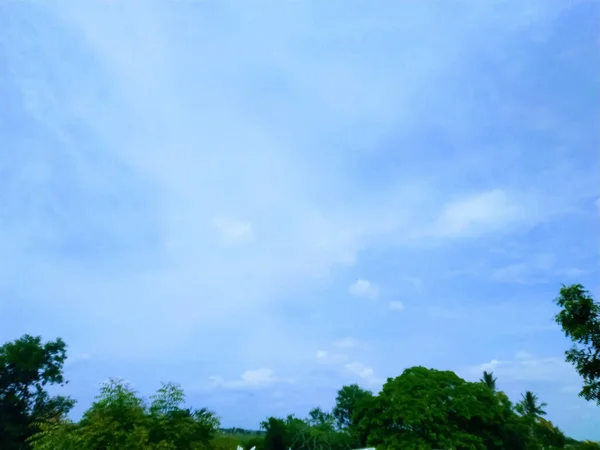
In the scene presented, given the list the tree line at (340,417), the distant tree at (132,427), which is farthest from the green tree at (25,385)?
the distant tree at (132,427)

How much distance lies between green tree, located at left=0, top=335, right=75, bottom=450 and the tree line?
7 cm

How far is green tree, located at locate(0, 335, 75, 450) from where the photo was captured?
40.1 metres

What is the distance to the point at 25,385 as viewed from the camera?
42625mm

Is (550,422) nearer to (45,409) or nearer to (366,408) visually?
(366,408)

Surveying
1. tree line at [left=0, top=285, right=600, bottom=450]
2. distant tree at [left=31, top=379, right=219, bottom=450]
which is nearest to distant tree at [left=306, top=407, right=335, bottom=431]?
tree line at [left=0, top=285, right=600, bottom=450]

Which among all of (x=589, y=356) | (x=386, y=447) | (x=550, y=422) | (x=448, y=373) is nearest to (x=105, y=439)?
(x=589, y=356)

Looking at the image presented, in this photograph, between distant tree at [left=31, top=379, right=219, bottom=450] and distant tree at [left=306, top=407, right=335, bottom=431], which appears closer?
distant tree at [left=31, top=379, right=219, bottom=450]

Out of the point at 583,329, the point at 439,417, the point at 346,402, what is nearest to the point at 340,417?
the point at 346,402

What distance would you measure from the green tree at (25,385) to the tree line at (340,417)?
74 mm

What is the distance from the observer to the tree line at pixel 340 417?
619 inches

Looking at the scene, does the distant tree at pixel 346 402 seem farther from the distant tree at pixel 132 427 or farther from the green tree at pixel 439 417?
the distant tree at pixel 132 427

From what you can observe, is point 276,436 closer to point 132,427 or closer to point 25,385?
point 25,385

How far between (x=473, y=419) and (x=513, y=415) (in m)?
4.62

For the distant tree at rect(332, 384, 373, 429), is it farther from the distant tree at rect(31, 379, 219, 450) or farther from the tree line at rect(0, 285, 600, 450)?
the distant tree at rect(31, 379, 219, 450)
